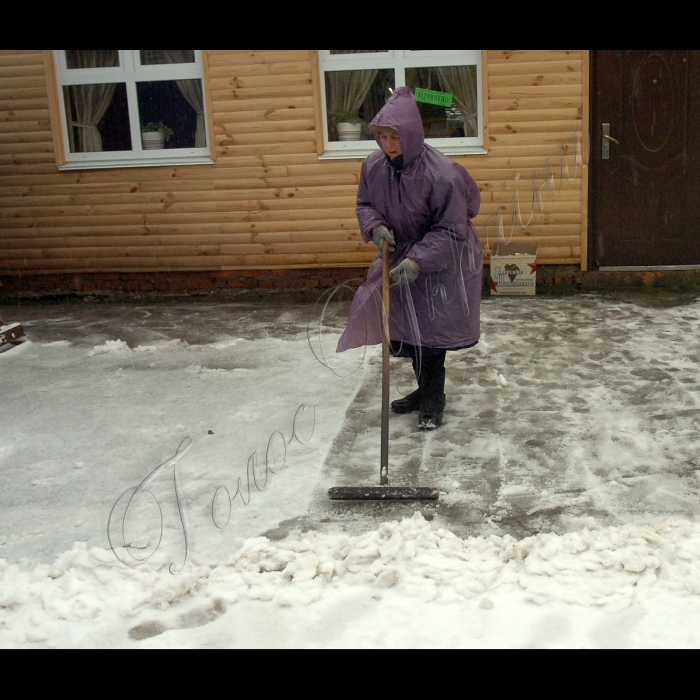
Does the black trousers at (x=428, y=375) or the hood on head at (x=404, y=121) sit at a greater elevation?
the hood on head at (x=404, y=121)

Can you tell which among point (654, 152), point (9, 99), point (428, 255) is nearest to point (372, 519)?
point (428, 255)

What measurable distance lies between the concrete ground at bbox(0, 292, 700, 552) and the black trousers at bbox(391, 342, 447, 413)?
6.8 inches

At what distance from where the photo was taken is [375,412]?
5.32 meters

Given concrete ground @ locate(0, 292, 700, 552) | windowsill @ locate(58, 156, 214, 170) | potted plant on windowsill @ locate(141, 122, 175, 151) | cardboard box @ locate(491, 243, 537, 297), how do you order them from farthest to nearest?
potted plant on windowsill @ locate(141, 122, 175, 151)
windowsill @ locate(58, 156, 214, 170)
cardboard box @ locate(491, 243, 537, 297)
concrete ground @ locate(0, 292, 700, 552)

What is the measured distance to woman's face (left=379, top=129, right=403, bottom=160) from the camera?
14.2 ft

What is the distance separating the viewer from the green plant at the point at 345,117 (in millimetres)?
9078

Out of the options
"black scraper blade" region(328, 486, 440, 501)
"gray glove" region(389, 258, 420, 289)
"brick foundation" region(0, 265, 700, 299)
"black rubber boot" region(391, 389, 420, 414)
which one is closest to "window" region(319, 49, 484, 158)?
"brick foundation" region(0, 265, 700, 299)

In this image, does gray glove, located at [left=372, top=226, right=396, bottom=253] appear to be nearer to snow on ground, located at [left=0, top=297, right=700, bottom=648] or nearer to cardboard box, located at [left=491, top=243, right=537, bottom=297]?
snow on ground, located at [left=0, top=297, right=700, bottom=648]

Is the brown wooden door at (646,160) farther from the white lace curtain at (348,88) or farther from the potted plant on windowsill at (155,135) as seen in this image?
the potted plant on windowsill at (155,135)

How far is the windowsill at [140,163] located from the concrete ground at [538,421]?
2.04 m

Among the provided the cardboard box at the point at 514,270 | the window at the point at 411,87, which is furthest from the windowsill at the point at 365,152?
the cardboard box at the point at 514,270

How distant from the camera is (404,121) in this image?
4293 millimetres

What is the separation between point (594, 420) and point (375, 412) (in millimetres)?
1348

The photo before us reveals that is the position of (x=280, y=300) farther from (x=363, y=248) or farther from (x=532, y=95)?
(x=532, y=95)
